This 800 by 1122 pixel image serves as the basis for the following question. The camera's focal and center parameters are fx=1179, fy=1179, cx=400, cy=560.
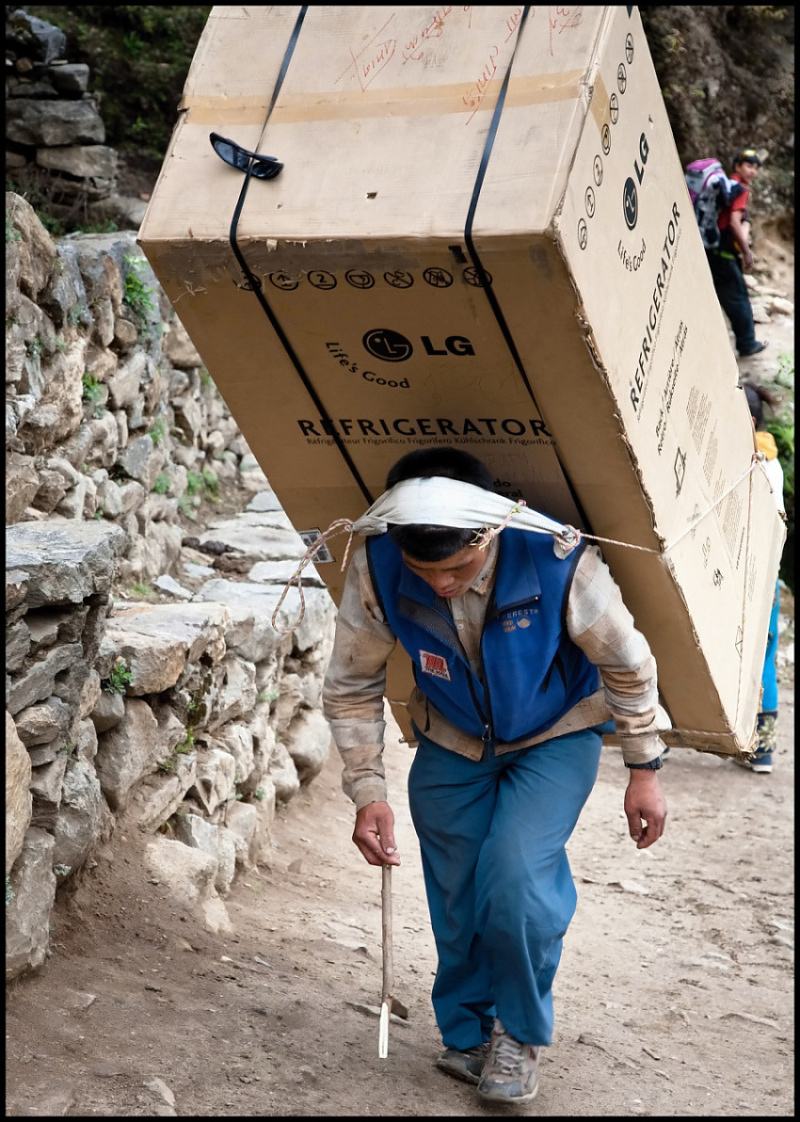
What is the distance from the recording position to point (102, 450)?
533cm

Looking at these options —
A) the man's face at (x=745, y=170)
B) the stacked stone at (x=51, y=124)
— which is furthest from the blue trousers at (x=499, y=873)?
the man's face at (x=745, y=170)

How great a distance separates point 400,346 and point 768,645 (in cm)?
302

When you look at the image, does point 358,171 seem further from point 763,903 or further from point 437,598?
point 763,903

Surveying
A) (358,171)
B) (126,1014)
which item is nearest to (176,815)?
(126,1014)

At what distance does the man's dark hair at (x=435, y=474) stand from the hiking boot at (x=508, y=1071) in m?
1.24

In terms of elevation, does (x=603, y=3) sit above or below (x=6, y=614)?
above

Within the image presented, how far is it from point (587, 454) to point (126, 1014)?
1.85m

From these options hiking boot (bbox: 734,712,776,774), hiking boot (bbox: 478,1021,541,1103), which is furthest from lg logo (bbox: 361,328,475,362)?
hiking boot (bbox: 734,712,776,774)

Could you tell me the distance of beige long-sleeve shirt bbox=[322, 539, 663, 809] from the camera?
8.96 feet

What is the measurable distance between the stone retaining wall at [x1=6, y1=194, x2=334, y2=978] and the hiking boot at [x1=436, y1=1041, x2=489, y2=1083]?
3.60 feet

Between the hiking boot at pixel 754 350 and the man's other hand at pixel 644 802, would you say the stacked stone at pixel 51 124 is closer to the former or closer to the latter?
the man's other hand at pixel 644 802

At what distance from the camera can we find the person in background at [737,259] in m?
9.23

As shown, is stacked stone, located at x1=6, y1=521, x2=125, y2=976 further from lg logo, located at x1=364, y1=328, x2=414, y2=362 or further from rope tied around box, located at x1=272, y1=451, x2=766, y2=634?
lg logo, located at x1=364, y1=328, x2=414, y2=362

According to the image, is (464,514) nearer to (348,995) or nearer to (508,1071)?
(508,1071)
